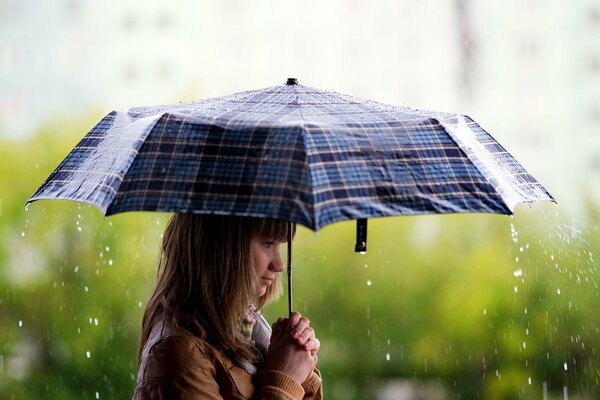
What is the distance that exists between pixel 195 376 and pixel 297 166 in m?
0.39

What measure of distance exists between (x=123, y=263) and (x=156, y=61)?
0.70m

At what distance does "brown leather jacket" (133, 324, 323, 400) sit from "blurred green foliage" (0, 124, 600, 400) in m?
1.86

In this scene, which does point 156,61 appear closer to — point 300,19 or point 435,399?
point 300,19

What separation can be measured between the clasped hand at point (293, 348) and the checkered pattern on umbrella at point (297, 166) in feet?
1.15

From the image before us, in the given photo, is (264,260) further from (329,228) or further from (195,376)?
(329,228)

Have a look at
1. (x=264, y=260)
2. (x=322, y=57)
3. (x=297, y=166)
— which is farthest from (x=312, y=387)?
(x=322, y=57)

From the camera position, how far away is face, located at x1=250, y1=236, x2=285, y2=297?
4.89 ft

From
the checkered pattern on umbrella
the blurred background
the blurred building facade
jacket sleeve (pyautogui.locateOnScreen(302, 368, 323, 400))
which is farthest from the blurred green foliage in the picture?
the checkered pattern on umbrella

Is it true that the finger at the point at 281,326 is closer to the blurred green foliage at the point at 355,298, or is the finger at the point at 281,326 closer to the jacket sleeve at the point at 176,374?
the jacket sleeve at the point at 176,374

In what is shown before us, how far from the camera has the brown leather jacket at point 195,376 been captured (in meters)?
1.38

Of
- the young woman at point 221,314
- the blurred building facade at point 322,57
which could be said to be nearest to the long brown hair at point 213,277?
the young woman at point 221,314

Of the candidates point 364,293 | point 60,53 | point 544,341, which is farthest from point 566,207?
point 60,53

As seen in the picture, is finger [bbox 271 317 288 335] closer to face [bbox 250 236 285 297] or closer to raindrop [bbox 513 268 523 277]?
face [bbox 250 236 285 297]

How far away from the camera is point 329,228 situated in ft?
11.0
